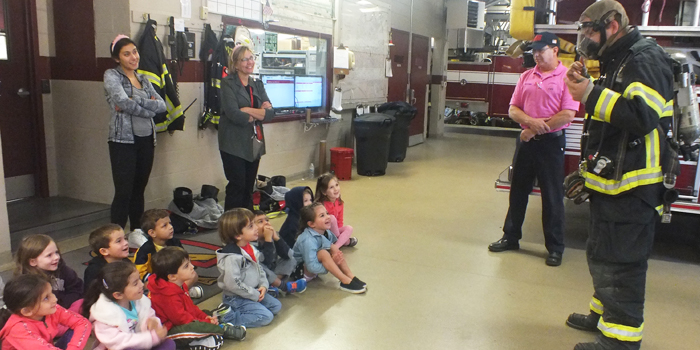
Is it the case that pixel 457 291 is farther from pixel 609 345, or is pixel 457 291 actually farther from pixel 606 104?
pixel 606 104

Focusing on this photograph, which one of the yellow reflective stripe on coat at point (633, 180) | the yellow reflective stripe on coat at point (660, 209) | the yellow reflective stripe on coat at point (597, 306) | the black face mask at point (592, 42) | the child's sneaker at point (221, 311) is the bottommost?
the child's sneaker at point (221, 311)

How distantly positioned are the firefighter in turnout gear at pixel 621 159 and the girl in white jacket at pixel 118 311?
2.30m

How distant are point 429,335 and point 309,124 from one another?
16.1 feet

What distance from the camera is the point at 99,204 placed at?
17.5 ft

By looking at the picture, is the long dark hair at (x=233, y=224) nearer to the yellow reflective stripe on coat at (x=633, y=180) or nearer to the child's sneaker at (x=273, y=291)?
the child's sneaker at (x=273, y=291)

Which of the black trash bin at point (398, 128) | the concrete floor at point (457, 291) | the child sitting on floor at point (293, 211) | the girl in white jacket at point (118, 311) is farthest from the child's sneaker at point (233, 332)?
the black trash bin at point (398, 128)

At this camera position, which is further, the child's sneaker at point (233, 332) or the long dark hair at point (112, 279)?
the child's sneaker at point (233, 332)

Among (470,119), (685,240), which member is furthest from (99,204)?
(470,119)

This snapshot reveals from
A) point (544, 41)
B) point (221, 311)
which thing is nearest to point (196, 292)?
point (221, 311)

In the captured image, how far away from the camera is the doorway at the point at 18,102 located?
5.02 meters

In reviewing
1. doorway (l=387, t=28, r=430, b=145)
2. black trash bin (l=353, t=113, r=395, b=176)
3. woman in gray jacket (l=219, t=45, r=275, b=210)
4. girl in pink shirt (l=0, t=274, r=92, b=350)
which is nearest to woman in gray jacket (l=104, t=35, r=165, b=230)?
woman in gray jacket (l=219, t=45, r=275, b=210)

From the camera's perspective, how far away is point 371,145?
8273 millimetres

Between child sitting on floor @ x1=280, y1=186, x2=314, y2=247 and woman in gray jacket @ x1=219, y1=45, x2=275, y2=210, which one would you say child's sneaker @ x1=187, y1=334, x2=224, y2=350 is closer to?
child sitting on floor @ x1=280, y1=186, x2=314, y2=247

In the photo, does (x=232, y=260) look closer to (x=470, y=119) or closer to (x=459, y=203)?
(x=459, y=203)
